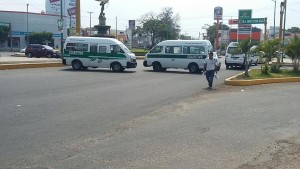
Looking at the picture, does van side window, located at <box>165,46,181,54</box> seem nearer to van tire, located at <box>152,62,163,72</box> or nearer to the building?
van tire, located at <box>152,62,163,72</box>

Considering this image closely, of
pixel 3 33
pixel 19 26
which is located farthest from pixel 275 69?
pixel 19 26

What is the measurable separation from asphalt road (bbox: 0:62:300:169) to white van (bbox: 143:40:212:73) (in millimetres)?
10645

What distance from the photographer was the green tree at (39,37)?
68.5 metres

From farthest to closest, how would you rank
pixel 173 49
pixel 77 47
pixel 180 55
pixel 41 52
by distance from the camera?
pixel 41 52 < pixel 173 49 < pixel 180 55 < pixel 77 47

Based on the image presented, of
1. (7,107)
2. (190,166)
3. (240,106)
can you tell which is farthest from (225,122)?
(7,107)

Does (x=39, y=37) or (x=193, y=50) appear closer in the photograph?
(x=193, y=50)

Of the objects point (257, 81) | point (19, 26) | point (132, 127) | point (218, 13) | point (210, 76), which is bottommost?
point (132, 127)

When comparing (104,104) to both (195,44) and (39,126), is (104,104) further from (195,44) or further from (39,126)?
(195,44)

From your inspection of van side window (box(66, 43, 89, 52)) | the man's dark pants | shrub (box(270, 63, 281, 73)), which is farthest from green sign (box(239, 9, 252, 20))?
the man's dark pants

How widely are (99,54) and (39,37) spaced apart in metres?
48.3

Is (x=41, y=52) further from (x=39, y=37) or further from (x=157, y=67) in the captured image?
(x=39, y=37)

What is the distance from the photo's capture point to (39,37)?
69.1 meters

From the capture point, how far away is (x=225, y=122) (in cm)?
920

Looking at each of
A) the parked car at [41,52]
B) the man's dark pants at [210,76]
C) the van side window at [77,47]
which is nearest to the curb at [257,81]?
the man's dark pants at [210,76]
